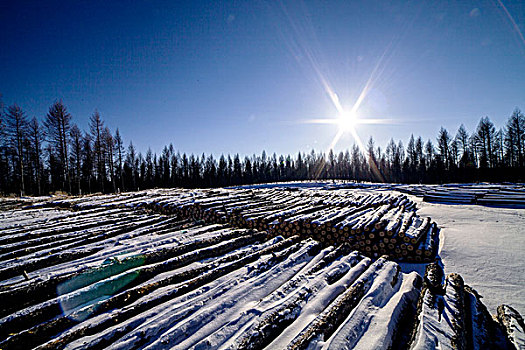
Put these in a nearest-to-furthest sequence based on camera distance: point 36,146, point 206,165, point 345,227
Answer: point 345,227 < point 36,146 < point 206,165

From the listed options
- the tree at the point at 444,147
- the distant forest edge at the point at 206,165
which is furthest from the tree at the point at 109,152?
the tree at the point at 444,147

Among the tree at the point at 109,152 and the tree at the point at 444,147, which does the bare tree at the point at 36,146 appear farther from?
the tree at the point at 444,147

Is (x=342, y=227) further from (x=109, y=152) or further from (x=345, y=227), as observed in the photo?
(x=109, y=152)

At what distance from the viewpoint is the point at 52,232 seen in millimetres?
4469

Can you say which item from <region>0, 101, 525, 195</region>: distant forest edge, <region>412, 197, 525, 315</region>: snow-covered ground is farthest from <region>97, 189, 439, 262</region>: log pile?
<region>0, 101, 525, 195</region>: distant forest edge

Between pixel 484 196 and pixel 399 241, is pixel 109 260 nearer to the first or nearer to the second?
pixel 399 241

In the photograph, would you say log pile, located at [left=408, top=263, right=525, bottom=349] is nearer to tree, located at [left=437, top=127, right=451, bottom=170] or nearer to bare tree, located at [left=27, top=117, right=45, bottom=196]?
bare tree, located at [left=27, top=117, right=45, bottom=196]

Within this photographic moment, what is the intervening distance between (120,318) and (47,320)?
0.68 m

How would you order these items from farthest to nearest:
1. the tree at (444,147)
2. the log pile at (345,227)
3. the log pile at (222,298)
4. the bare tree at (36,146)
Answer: the tree at (444,147), the bare tree at (36,146), the log pile at (345,227), the log pile at (222,298)

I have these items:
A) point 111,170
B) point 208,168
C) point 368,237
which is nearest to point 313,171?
point 208,168

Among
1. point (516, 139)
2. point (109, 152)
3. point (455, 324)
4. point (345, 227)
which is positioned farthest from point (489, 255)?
point (516, 139)

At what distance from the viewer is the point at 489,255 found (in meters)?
5.38

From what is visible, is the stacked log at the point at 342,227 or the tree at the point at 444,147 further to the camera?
the tree at the point at 444,147

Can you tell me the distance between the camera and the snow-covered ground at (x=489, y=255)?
387cm
